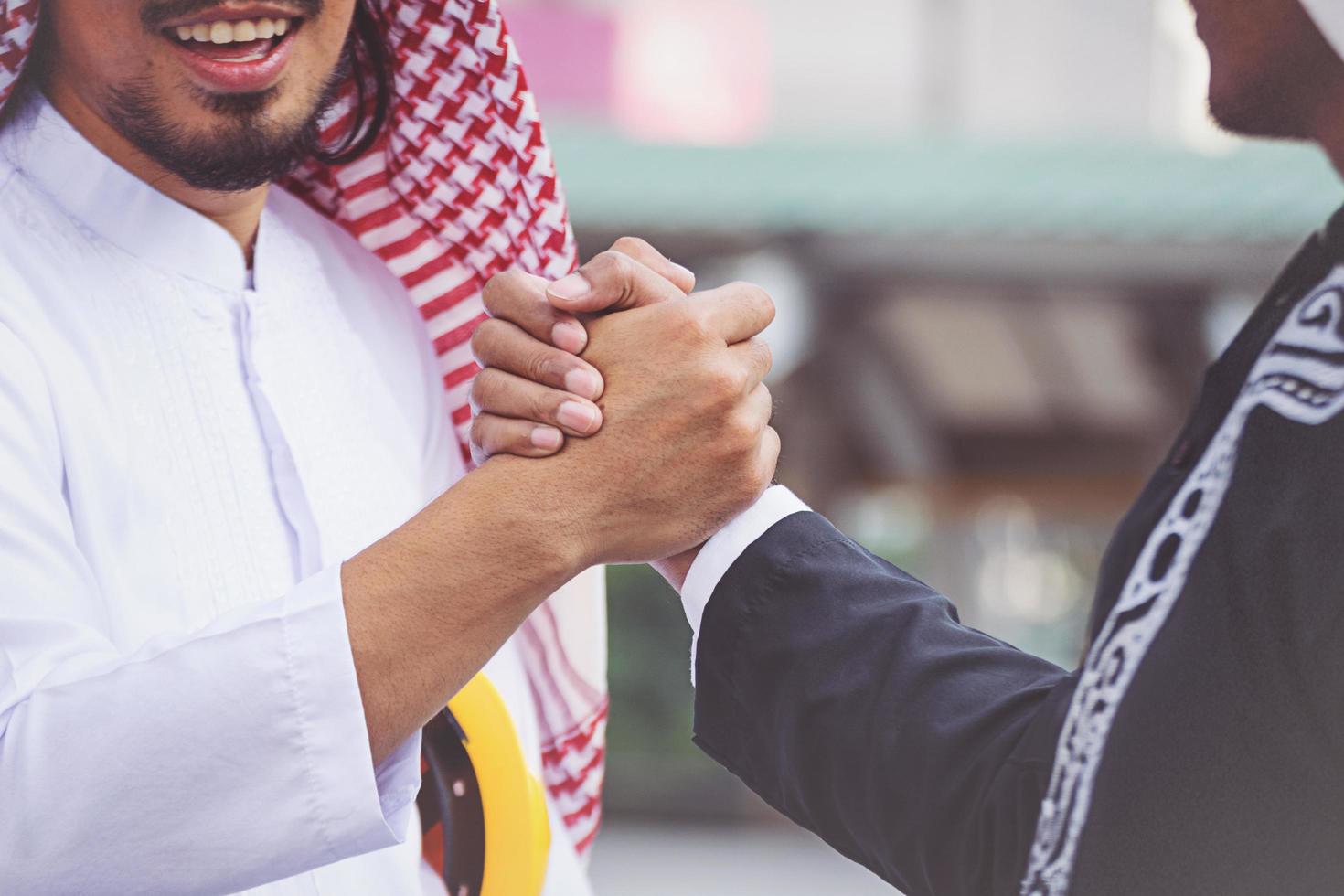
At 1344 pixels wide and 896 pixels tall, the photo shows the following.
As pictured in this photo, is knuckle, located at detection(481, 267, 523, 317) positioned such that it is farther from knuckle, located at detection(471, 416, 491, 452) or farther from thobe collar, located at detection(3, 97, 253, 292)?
thobe collar, located at detection(3, 97, 253, 292)

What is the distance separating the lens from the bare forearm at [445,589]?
129 centimetres

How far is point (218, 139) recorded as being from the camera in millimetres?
1518

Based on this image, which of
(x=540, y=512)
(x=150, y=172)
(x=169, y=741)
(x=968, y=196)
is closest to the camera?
(x=169, y=741)

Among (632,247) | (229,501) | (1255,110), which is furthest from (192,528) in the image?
(1255,110)

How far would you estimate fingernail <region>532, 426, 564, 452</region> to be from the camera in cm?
140

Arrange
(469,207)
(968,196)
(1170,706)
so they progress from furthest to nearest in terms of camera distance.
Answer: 1. (968,196)
2. (469,207)
3. (1170,706)

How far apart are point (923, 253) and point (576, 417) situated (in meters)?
5.12

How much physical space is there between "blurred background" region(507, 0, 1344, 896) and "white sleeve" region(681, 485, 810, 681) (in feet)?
14.7

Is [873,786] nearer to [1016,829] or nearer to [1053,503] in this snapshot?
[1016,829]

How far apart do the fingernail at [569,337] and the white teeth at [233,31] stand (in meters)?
0.44

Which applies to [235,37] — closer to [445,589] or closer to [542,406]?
[542,406]

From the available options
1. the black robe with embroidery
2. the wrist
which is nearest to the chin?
the black robe with embroidery

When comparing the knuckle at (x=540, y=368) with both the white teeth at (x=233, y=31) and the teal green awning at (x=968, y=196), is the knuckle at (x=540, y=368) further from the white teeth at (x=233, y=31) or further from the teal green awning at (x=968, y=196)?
the teal green awning at (x=968, y=196)

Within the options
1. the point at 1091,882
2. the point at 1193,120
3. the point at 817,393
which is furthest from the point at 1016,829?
the point at 1193,120
